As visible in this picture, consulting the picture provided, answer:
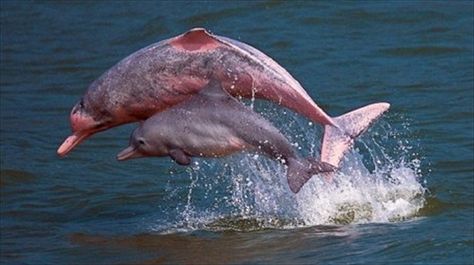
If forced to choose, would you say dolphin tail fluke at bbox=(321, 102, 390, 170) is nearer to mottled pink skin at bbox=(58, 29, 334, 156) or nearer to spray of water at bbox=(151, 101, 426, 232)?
mottled pink skin at bbox=(58, 29, 334, 156)

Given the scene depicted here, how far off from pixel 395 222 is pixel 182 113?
6.43 feet

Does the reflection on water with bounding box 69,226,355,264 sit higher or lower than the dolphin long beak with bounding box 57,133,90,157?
lower

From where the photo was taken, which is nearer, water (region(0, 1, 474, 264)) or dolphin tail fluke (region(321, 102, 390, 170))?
dolphin tail fluke (region(321, 102, 390, 170))

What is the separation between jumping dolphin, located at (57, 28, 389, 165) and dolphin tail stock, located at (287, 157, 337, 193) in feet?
0.82

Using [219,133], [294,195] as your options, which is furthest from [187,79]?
[294,195]

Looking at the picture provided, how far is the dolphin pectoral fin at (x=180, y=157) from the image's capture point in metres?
9.70

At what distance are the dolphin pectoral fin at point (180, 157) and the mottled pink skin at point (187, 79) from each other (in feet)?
0.96

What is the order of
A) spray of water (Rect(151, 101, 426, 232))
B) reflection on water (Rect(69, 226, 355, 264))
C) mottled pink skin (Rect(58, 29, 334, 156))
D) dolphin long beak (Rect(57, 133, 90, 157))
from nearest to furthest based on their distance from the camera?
mottled pink skin (Rect(58, 29, 334, 156))
reflection on water (Rect(69, 226, 355, 264))
dolphin long beak (Rect(57, 133, 90, 157))
spray of water (Rect(151, 101, 426, 232))

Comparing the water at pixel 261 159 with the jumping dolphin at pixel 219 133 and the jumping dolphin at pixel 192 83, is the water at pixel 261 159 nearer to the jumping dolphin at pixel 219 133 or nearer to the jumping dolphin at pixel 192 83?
the jumping dolphin at pixel 219 133

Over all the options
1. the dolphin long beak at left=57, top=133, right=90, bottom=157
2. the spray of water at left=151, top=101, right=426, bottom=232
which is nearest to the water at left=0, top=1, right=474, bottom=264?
the spray of water at left=151, top=101, right=426, bottom=232

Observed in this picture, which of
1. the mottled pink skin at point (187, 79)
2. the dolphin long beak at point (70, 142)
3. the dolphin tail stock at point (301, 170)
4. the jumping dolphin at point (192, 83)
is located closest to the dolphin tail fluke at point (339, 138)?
the jumping dolphin at point (192, 83)

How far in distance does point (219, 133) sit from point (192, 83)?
342 millimetres

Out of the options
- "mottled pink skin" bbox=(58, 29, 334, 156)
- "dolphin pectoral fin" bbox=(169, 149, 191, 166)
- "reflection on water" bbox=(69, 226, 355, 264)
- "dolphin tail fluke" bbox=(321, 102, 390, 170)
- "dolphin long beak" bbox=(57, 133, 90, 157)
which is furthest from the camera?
"dolphin long beak" bbox=(57, 133, 90, 157)

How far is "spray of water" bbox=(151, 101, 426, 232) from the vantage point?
1113cm
